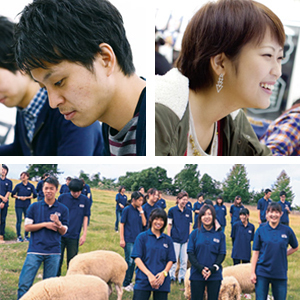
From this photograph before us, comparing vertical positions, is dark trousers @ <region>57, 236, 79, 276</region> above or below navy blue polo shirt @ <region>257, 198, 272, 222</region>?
below

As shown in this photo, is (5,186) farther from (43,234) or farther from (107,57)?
(107,57)

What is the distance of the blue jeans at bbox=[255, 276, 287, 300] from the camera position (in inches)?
67.8

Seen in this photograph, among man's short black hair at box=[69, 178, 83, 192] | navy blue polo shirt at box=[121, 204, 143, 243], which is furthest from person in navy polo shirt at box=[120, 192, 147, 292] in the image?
man's short black hair at box=[69, 178, 83, 192]

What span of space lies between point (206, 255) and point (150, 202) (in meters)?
0.35

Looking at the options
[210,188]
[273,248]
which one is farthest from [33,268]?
[273,248]

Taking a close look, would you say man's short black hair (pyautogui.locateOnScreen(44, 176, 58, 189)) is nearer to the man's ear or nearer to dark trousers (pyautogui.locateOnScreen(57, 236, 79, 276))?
dark trousers (pyautogui.locateOnScreen(57, 236, 79, 276))

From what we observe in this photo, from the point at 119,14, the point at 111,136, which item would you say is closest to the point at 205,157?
the point at 111,136

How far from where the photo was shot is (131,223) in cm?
169

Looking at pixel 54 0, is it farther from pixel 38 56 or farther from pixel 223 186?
pixel 223 186

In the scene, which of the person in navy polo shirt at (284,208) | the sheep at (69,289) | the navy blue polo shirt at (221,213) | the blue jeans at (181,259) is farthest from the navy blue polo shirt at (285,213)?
the sheep at (69,289)

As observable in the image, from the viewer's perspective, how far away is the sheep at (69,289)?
5.20 ft

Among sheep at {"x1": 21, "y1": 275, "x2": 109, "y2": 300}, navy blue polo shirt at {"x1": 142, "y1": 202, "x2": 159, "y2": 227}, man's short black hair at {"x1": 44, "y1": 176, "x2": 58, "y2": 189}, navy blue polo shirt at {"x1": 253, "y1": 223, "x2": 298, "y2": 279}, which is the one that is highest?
man's short black hair at {"x1": 44, "y1": 176, "x2": 58, "y2": 189}

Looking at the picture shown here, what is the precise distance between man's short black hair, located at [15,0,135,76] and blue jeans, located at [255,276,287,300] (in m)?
1.20

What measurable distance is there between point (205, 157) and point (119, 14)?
644mm
